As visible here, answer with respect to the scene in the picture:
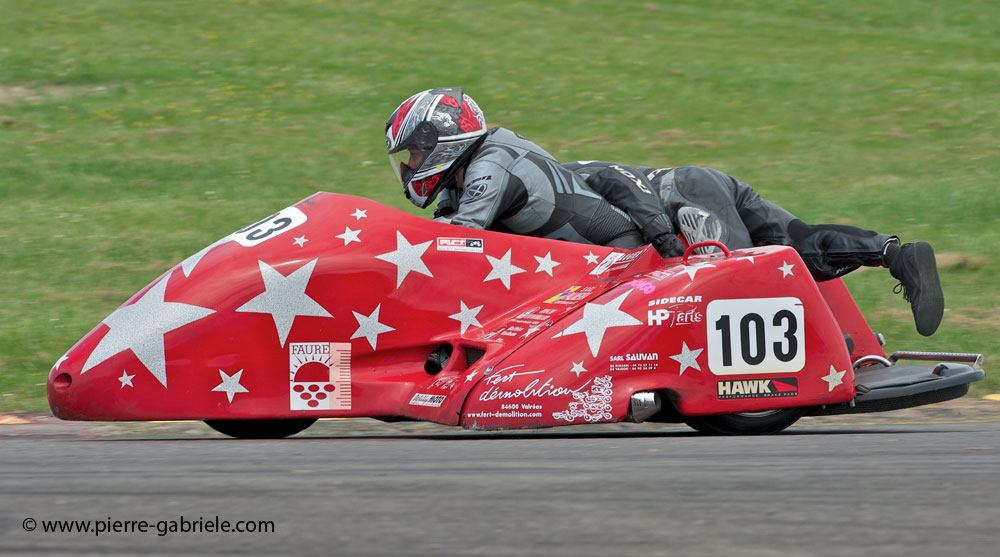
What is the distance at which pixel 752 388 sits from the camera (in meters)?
4.75

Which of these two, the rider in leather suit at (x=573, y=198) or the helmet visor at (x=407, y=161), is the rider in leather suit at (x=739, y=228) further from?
the helmet visor at (x=407, y=161)

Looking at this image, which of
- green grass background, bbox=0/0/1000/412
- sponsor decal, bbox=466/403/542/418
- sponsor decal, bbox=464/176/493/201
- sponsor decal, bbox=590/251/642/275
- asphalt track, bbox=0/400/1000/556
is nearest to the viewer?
asphalt track, bbox=0/400/1000/556

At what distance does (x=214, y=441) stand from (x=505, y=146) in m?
1.77

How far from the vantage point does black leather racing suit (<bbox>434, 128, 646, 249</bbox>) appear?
5152 millimetres

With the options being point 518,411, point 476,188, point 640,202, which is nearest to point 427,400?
point 518,411

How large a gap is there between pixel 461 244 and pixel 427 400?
0.65m

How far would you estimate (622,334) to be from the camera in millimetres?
4656

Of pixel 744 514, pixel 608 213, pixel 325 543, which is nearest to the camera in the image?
pixel 325 543

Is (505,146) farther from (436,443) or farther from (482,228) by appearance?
(436,443)

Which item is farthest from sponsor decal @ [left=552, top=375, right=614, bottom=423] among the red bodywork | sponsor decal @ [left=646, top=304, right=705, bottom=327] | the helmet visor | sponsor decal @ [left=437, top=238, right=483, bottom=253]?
the helmet visor

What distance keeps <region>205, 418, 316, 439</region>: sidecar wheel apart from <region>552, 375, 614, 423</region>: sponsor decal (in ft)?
4.00

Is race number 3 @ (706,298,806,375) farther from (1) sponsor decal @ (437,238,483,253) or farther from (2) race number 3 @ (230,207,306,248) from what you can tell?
(2) race number 3 @ (230,207,306,248)

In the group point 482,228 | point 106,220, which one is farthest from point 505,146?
point 106,220

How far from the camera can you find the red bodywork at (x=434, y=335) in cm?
466
